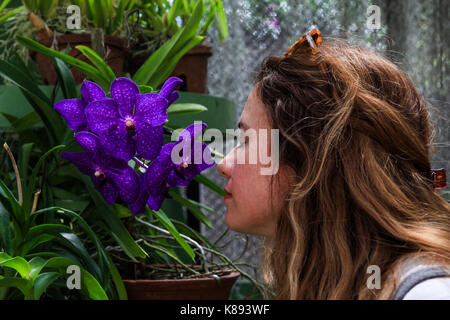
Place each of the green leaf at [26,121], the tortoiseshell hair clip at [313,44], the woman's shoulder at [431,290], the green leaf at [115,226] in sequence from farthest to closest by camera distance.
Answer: the green leaf at [26,121]
the green leaf at [115,226]
the tortoiseshell hair clip at [313,44]
the woman's shoulder at [431,290]

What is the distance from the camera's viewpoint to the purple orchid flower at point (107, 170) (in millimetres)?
682

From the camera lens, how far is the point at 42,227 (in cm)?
76

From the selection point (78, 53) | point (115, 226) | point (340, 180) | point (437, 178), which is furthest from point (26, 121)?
point (437, 178)

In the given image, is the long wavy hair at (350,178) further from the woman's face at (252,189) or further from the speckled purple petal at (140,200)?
the speckled purple petal at (140,200)

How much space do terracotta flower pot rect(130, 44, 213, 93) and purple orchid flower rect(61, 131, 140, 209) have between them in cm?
56

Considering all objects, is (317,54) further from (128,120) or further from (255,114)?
(128,120)

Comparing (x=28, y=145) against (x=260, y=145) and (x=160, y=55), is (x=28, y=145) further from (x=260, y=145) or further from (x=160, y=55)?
(x=260, y=145)

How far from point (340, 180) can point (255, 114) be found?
0.17 m

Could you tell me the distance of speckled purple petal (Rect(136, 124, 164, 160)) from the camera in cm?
67

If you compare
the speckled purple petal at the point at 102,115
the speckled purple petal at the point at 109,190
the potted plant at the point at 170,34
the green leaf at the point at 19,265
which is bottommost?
the green leaf at the point at 19,265

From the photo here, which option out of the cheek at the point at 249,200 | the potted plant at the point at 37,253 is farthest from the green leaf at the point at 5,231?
the cheek at the point at 249,200

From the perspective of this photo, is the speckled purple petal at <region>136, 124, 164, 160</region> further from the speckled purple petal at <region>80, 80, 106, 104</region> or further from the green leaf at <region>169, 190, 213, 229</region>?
the green leaf at <region>169, 190, 213, 229</region>

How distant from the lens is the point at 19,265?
671 millimetres
